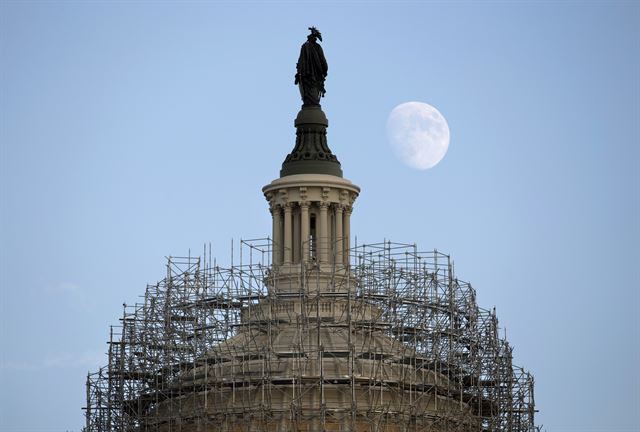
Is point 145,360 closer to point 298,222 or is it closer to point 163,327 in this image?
point 163,327

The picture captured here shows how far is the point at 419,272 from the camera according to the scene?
146m

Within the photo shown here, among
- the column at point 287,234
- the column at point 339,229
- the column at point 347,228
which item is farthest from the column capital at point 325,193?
the column at point 287,234

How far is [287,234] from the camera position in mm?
152500

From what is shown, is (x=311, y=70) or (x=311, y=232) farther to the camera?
(x=311, y=70)

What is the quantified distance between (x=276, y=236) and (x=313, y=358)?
14637 mm

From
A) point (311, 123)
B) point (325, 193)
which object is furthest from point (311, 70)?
point (325, 193)

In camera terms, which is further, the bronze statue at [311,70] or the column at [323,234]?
the bronze statue at [311,70]

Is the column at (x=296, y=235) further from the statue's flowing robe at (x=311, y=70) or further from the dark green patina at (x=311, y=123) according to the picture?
the statue's flowing robe at (x=311, y=70)

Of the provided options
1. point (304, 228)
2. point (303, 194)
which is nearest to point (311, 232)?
point (304, 228)

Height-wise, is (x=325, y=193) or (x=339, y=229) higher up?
(x=325, y=193)

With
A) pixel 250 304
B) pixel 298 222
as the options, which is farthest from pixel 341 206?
pixel 250 304

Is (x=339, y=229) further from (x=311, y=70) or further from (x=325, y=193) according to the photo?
(x=311, y=70)

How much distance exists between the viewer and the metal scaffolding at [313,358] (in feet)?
457

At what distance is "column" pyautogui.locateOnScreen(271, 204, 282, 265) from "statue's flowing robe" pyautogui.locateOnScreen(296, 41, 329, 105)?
8594 mm
